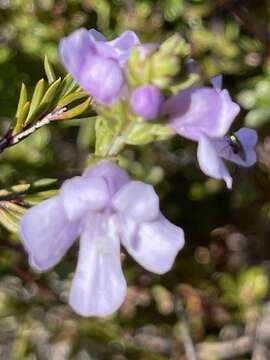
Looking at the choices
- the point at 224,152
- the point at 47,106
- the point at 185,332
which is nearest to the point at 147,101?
the point at 224,152

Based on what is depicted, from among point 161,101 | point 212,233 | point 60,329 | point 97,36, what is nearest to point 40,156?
point 60,329

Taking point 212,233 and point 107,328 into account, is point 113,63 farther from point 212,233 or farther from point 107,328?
point 212,233

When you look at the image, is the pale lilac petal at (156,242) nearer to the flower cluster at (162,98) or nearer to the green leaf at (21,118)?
the flower cluster at (162,98)

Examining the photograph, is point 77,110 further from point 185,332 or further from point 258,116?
point 185,332

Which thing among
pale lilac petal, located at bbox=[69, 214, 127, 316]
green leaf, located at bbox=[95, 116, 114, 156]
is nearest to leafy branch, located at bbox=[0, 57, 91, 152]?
green leaf, located at bbox=[95, 116, 114, 156]

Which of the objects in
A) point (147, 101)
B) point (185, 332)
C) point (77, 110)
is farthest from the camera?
point (185, 332)
